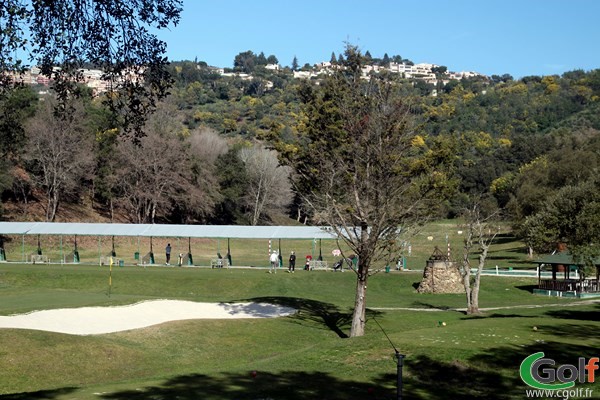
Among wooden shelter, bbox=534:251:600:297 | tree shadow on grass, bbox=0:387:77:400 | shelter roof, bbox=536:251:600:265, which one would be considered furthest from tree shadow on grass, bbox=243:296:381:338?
shelter roof, bbox=536:251:600:265

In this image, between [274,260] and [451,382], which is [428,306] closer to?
[274,260]

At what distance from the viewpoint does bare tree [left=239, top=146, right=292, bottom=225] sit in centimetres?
10131

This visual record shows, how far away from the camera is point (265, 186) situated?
102m

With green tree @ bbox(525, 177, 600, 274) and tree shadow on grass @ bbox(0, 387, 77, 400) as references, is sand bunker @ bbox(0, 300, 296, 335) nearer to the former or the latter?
tree shadow on grass @ bbox(0, 387, 77, 400)

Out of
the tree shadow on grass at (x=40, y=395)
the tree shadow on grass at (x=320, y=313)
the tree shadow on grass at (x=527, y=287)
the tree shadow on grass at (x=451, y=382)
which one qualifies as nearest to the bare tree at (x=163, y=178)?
the tree shadow on grass at (x=527, y=287)

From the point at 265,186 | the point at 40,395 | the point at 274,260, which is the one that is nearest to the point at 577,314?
the point at 40,395

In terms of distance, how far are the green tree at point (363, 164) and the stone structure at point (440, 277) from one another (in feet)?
35.7

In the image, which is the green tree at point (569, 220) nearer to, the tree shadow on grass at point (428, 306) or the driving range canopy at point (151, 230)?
the tree shadow on grass at point (428, 306)

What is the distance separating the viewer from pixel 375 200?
31.2m

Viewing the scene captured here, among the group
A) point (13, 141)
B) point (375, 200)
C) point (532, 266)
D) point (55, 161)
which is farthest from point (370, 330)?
point (55, 161)

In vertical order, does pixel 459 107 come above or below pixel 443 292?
above

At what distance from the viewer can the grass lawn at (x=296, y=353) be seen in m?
18.7

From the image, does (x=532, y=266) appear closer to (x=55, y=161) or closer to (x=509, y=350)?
(x=55, y=161)

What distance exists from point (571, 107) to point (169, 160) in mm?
118045
